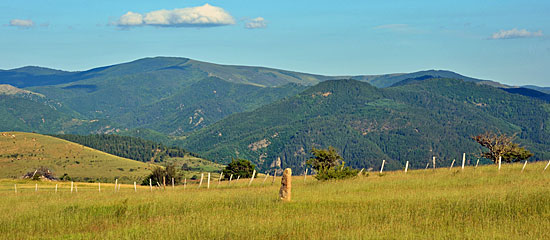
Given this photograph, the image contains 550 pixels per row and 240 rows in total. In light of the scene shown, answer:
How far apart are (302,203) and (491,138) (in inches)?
1593

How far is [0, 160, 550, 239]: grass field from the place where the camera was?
69.3 feet

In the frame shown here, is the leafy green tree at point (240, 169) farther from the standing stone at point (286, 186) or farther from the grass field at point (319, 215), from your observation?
the standing stone at point (286, 186)

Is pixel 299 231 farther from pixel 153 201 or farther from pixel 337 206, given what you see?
pixel 153 201

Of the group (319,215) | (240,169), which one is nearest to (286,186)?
(319,215)

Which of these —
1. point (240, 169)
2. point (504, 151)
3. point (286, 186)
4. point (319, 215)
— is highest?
point (286, 186)

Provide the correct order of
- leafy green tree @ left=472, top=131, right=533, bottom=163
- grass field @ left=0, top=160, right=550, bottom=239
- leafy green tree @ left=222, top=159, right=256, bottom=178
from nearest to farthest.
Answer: grass field @ left=0, top=160, right=550, bottom=239, leafy green tree @ left=472, top=131, right=533, bottom=163, leafy green tree @ left=222, top=159, right=256, bottom=178

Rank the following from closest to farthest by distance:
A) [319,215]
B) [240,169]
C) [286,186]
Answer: [319,215] < [286,186] < [240,169]

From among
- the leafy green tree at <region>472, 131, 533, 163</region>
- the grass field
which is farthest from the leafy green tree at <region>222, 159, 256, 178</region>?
the grass field

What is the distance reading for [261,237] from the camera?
20.8 m

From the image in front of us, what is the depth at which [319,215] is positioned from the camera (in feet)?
80.5

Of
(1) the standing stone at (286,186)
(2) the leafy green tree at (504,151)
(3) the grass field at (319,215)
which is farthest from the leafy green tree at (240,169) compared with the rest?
(1) the standing stone at (286,186)

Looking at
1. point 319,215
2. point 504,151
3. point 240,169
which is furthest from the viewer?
point 240,169

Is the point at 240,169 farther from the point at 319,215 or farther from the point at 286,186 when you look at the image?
the point at 319,215

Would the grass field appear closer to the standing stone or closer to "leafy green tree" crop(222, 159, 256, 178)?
the standing stone
